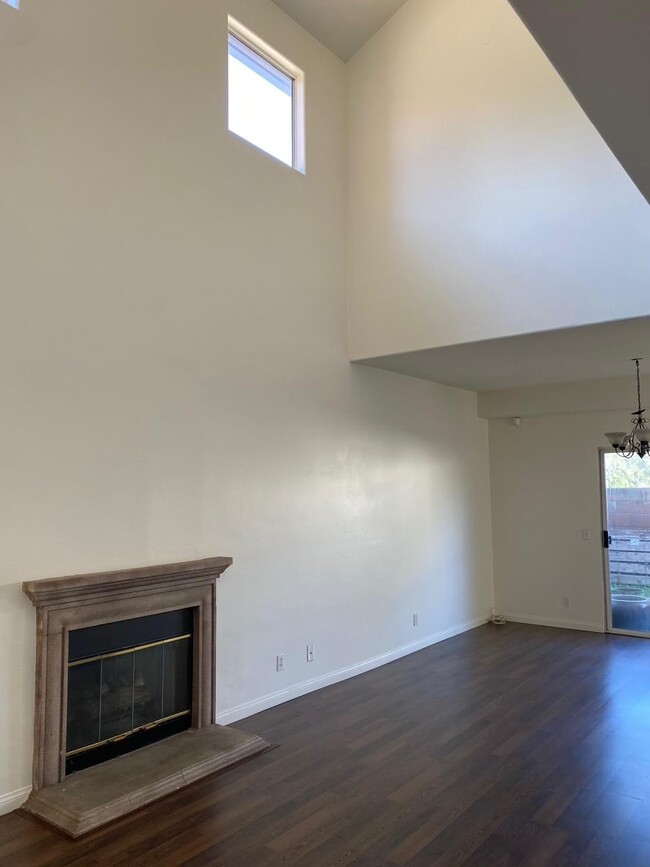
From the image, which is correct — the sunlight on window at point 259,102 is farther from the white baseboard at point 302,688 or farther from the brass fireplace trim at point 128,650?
the white baseboard at point 302,688

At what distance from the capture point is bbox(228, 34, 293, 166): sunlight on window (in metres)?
4.91

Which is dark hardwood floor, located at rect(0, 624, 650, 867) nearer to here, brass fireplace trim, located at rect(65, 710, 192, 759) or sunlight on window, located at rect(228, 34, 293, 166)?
brass fireplace trim, located at rect(65, 710, 192, 759)

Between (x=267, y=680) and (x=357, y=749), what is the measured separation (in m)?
0.99

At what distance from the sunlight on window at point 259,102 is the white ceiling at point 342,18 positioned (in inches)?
19.7

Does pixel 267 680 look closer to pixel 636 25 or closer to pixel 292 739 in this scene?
pixel 292 739

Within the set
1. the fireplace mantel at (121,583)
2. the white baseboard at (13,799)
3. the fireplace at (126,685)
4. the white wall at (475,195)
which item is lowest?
the white baseboard at (13,799)

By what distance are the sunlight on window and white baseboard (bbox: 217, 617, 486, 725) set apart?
14.2 ft

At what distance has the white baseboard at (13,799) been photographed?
311 cm

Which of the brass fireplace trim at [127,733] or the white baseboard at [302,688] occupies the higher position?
the brass fireplace trim at [127,733]

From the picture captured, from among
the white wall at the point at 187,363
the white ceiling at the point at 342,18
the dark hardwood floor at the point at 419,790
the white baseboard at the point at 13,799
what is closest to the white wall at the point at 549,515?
the white wall at the point at 187,363

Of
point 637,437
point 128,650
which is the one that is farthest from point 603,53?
point 637,437

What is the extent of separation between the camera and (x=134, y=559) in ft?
12.5

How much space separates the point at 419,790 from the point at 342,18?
6041 millimetres

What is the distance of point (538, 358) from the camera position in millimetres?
5582
